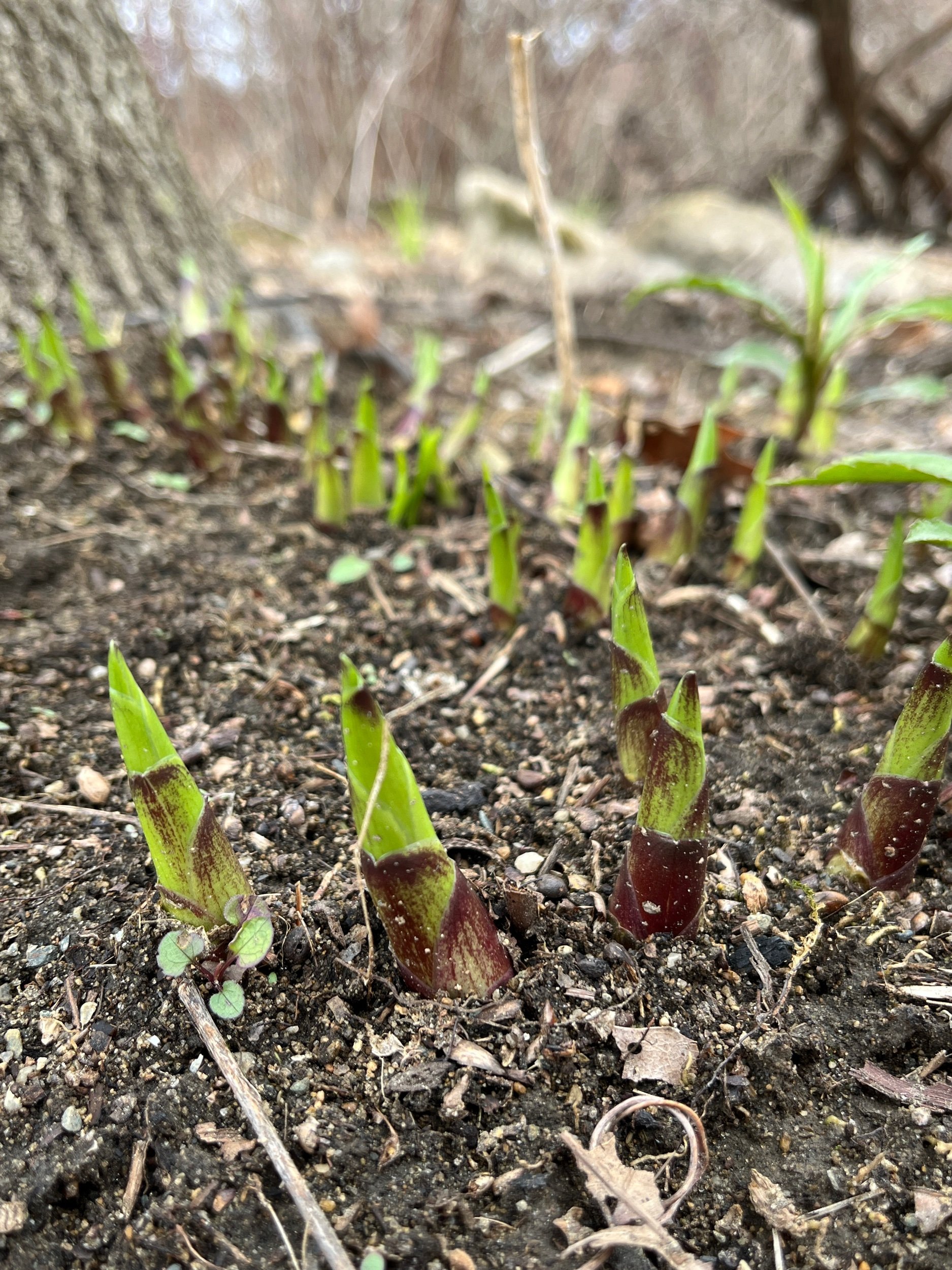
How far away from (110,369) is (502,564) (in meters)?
1.45

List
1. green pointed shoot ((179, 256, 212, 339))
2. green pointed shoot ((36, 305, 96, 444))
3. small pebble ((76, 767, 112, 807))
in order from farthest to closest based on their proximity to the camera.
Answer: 1. green pointed shoot ((179, 256, 212, 339))
2. green pointed shoot ((36, 305, 96, 444))
3. small pebble ((76, 767, 112, 807))

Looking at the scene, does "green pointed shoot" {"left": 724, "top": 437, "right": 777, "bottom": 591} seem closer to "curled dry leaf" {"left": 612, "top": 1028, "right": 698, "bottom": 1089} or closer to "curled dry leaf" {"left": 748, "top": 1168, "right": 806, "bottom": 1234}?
"curled dry leaf" {"left": 612, "top": 1028, "right": 698, "bottom": 1089}

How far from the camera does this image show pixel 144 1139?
94 centimetres

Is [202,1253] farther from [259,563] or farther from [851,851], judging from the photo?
[259,563]

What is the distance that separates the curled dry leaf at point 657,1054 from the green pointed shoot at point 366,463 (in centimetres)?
143

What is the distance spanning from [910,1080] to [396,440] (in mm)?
1905

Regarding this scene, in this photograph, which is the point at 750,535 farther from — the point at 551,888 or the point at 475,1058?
the point at 475,1058

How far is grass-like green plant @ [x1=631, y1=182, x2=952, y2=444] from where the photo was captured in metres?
2.10

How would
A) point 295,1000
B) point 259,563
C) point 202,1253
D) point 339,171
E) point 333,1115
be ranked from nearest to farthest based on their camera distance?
1. point 202,1253
2. point 333,1115
3. point 295,1000
4. point 259,563
5. point 339,171

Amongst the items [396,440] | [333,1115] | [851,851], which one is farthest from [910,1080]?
[396,440]

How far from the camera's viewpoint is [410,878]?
3.14 ft

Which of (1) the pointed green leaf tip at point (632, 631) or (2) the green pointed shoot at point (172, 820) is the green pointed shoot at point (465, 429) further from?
(2) the green pointed shoot at point (172, 820)

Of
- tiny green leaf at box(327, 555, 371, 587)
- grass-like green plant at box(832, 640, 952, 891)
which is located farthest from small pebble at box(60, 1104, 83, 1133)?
tiny green leaf at box(327, 555, 371, 587)

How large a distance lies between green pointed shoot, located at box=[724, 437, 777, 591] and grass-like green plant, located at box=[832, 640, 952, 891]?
75 cm
